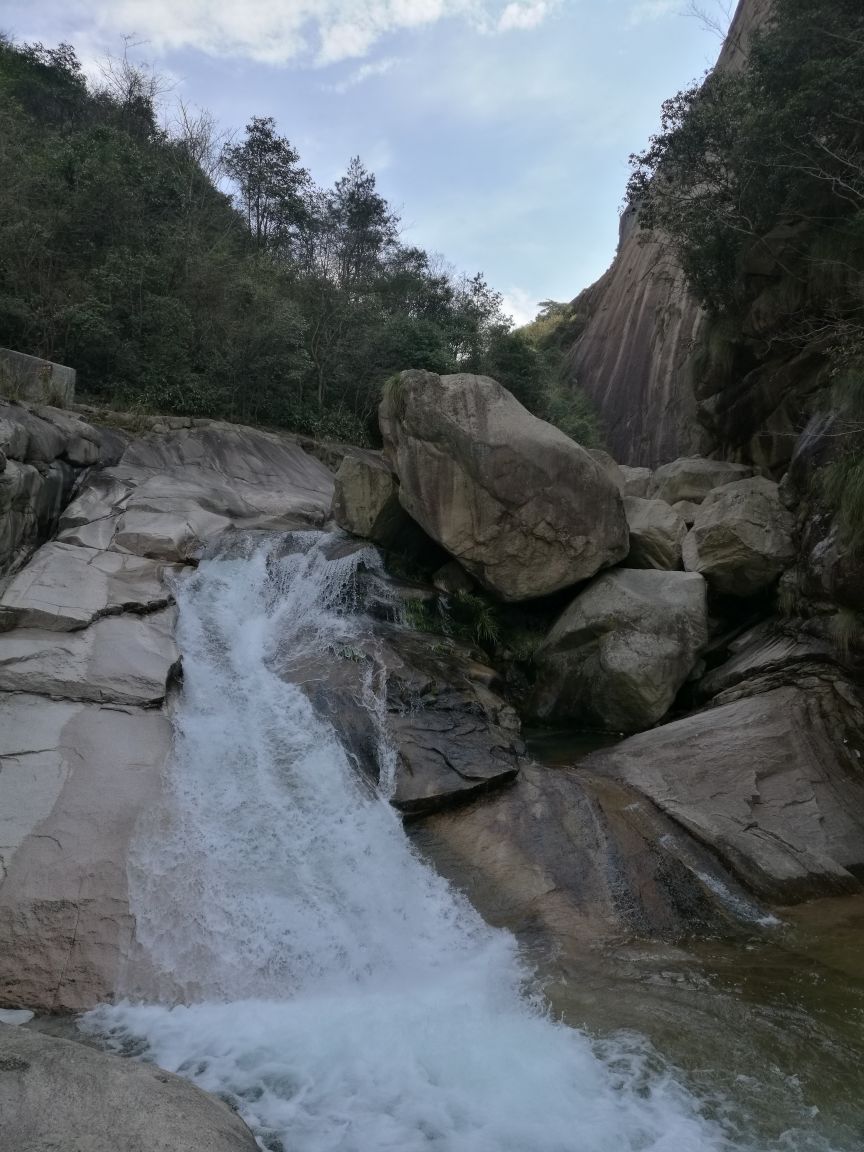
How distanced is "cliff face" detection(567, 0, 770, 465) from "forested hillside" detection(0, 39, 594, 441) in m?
2.27

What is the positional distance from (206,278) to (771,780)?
18217 millimetres

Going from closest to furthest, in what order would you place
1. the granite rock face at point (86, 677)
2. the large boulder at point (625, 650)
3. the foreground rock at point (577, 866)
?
the granite rock face at point (86, 677), the foreground rock at point (577, 866), the large boulder at point (625, 650)

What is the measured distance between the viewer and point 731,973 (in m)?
5.50

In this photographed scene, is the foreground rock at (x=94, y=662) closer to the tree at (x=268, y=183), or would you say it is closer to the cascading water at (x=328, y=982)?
the cascading water at (x=328, y=982)

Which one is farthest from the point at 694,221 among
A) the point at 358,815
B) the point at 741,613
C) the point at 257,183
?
the point at 257,183

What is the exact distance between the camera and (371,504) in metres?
12.3

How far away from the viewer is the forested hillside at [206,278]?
16531mm

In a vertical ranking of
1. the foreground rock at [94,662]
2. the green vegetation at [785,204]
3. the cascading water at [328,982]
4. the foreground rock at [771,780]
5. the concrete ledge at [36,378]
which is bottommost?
the cascading water at [328,982]

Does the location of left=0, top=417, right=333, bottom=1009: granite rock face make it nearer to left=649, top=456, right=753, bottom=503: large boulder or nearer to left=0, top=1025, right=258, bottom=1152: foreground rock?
left=0, top=1025, right=258, bottom=1152: foreground rock

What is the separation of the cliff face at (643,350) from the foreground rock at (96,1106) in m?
19.1

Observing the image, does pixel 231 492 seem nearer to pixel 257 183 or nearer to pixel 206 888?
pixel 206 888

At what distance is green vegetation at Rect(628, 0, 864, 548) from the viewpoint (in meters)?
9.12

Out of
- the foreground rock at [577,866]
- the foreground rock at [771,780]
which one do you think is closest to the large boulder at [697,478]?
the foreground rock at [771,780]

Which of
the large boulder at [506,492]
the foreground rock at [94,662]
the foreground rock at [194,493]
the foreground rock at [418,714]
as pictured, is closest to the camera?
the foreground rock at [94,662]
